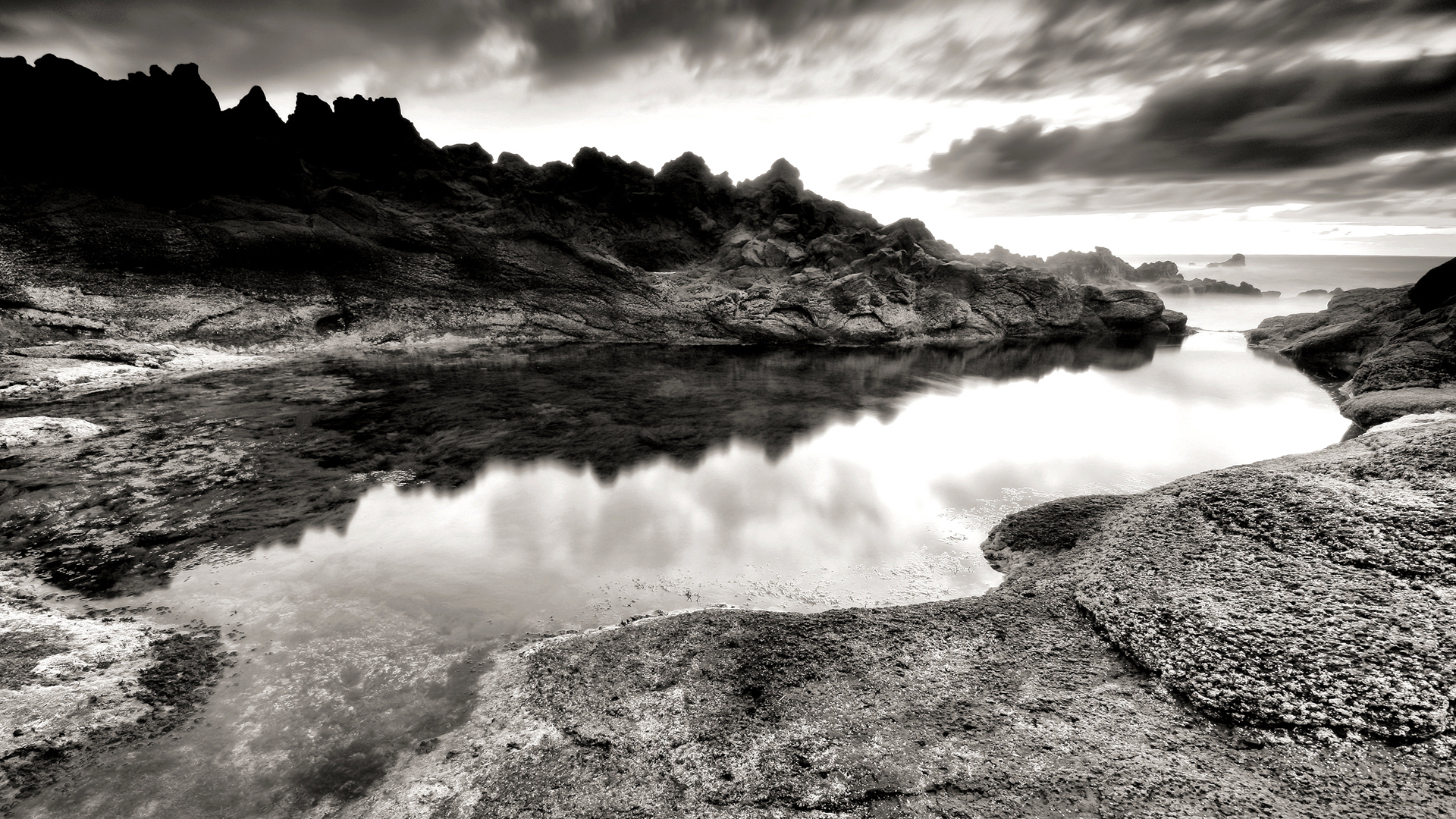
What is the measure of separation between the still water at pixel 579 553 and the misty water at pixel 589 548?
0.03 metres

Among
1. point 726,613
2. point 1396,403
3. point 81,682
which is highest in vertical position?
point 1396,403

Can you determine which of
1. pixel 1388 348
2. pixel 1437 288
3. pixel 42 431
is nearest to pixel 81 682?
pixel 42 431

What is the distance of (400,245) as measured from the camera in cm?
3238

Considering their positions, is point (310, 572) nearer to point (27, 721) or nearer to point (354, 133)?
point (27, 721)

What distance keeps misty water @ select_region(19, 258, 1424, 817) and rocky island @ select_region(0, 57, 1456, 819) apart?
0.38 m

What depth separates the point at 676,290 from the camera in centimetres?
3881

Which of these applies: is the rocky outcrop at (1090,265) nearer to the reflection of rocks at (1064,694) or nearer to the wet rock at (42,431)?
the reflection of rocks at (1064,694)

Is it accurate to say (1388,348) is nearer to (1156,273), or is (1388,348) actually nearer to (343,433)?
(343,433)

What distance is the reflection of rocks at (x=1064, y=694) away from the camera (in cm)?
378

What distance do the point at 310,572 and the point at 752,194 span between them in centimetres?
4961

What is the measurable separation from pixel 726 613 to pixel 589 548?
12.0ft

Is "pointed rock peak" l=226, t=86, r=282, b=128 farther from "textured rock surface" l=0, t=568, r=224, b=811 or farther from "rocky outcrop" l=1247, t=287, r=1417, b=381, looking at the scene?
"rocky outcrop" l=1247, t=287, r=1417, b=381

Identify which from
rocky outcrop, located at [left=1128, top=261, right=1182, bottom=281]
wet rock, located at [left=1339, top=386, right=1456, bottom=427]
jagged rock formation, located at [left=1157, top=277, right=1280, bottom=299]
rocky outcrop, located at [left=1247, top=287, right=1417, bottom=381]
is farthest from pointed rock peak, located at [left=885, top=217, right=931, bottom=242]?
rocky outcrop, located at [left=1128, top=261, right=1182, bottom=281]

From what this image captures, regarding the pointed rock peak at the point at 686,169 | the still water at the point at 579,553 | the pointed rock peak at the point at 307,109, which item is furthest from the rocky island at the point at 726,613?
the pointed rock peak at the point at 686,169
